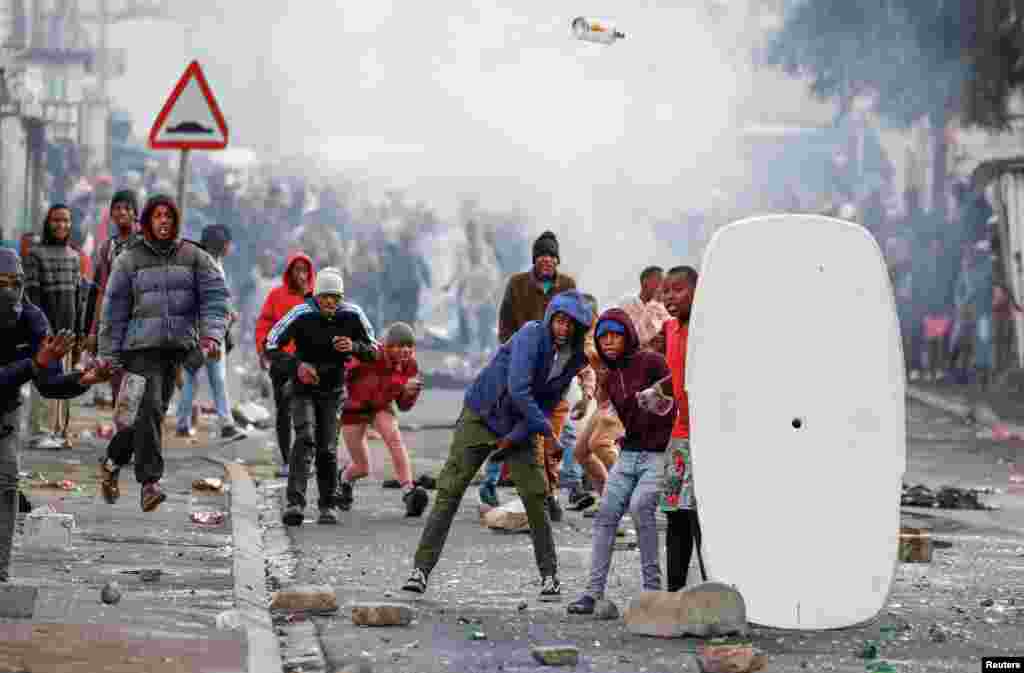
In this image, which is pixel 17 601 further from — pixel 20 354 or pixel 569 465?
pixel 569 465

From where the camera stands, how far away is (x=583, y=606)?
9.61 meters

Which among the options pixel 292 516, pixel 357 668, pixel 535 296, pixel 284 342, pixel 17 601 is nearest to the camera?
pixel 357 668

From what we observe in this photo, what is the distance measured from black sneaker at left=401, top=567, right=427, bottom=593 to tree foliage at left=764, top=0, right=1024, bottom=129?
1926cm

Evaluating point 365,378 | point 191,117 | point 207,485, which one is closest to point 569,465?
point 365,378

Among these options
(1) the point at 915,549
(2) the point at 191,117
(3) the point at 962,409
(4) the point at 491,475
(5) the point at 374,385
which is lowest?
(3) the point at 962,409

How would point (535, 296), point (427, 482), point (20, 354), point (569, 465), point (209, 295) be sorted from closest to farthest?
point (20, 354), point (209, 295), point (535, 296), point (569, 465), point (427, 482)

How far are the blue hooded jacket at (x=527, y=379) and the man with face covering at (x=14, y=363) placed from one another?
170cm

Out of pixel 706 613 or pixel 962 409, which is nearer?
pixel 706 613

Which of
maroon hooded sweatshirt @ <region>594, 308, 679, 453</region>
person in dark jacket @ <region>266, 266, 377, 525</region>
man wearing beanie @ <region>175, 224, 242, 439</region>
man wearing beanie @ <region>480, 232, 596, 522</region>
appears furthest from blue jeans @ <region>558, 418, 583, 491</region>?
man wearing beanie @ <region>175, 224, 242, 439</region>

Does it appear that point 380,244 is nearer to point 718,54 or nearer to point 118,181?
point 718,54

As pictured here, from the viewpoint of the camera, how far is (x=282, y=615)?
9.45m

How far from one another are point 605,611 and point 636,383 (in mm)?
880

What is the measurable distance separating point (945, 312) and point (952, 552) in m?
16.8

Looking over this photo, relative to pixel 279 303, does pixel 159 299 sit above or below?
above
